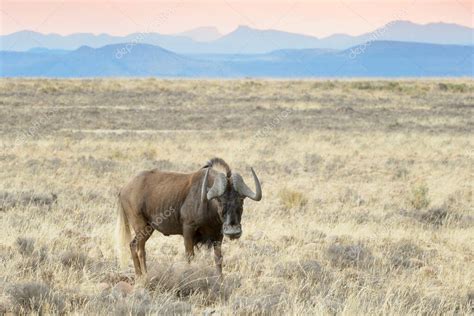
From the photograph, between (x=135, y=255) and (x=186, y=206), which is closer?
(x=186, y=206)

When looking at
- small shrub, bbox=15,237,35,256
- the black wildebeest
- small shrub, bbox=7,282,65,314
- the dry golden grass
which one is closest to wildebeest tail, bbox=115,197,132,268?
the black wildebeest

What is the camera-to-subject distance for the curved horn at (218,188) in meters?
7.21

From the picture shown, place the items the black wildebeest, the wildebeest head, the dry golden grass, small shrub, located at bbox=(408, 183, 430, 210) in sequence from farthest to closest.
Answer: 1. small shrub, located at bbox=(408, 183, 430, 210)
2. the black wildebeest
3. the wildebeest head
4. the dry golden grass

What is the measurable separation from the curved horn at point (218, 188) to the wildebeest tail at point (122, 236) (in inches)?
64.5

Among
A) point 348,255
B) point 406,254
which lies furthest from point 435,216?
point 348,255

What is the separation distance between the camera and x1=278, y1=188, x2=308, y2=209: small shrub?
14.2 meters

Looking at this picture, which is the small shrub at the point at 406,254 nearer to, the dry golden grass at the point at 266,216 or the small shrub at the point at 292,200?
the dry golden grass at the point at 266,216

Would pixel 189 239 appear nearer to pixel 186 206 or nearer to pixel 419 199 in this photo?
pixel 186 206

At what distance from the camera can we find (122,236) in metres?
8.48

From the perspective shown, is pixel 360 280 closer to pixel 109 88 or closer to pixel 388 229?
pixel 388 229

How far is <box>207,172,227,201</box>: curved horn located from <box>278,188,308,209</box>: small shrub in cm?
691

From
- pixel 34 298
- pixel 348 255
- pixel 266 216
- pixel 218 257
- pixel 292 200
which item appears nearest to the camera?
pixel 34 298

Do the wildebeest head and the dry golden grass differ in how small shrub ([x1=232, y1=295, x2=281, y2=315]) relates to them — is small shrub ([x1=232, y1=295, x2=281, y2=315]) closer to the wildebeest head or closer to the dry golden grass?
the dry golden grass

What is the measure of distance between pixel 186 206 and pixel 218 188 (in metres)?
0.66
